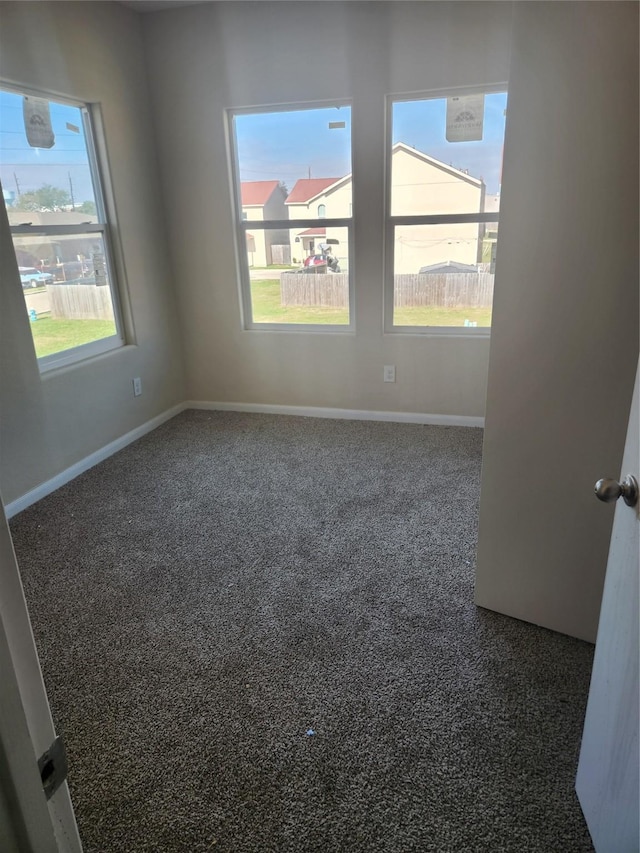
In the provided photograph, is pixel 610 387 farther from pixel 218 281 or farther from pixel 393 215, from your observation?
pixel 218 281

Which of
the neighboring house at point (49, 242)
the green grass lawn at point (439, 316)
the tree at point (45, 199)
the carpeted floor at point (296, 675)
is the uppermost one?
the tree at point (45, 199)

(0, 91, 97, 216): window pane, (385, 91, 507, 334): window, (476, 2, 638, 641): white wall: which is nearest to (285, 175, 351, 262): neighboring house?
(385, 91, 507, 334): window

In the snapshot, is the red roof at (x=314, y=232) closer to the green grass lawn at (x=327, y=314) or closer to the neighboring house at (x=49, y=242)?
the green grass lawn at (x=327, y=314)

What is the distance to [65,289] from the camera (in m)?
3.32

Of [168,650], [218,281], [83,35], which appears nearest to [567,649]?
[168,650]

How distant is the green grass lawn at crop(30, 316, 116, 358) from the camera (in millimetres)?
3158

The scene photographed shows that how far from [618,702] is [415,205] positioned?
3.28 m

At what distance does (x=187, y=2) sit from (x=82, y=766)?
416cm

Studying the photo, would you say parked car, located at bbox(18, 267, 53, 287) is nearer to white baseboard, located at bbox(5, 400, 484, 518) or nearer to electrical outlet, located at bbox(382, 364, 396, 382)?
white baseboard, located at bbox(5, 400, 484, 518)

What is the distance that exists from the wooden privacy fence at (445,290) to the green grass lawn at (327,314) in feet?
0.14

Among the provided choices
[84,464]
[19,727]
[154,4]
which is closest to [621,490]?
[19,727]

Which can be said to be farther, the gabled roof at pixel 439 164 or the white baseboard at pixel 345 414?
the white baseboard at pixel 345 414

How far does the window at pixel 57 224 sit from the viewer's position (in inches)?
116

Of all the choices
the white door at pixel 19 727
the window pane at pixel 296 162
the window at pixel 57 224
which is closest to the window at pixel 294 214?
the window pane at pixel 296 162
